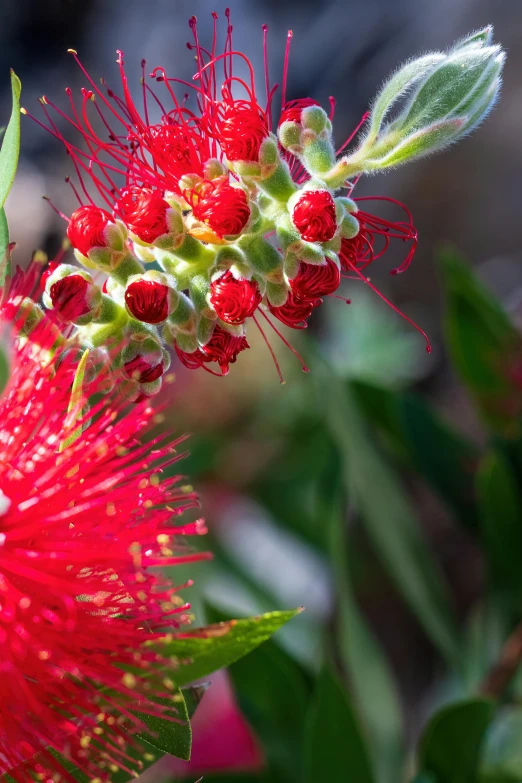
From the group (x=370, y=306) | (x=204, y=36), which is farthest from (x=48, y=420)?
(x=204, y=36)

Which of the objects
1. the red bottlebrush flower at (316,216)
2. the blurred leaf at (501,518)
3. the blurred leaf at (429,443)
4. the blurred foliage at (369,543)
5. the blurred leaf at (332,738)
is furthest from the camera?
the blurred leaf at (429,443)

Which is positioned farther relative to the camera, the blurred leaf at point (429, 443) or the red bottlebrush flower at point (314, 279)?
the blurred leaf at point (429, 443)

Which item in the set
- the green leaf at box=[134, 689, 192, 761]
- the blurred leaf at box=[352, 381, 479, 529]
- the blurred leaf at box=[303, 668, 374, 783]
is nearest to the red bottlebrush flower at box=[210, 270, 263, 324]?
the green leaf at box=[134, 689, 192, 761]

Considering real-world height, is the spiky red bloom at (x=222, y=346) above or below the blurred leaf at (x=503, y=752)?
above

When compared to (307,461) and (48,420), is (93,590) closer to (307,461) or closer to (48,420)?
(48,420)

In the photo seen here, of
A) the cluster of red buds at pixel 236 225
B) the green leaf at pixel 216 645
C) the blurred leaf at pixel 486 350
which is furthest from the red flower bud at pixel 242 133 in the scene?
the blurred leaf at pixel 486 350

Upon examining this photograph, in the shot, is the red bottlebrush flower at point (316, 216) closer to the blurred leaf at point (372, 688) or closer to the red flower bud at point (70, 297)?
the red flower bud at point (70, 297)

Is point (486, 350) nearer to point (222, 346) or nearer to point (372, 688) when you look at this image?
point (372, 688)

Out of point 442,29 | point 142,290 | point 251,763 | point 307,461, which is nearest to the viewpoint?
point 142,290
